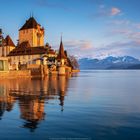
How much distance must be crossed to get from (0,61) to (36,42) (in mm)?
34695

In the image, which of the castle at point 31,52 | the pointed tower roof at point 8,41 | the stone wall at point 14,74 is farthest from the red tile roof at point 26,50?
the stone wall at point 14,74

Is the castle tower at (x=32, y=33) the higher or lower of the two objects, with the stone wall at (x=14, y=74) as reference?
higher

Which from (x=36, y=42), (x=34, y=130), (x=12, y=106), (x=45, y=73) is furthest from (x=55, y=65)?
(x=34, y=130)

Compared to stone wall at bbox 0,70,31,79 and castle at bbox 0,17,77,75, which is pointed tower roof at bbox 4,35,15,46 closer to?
castle at bbox 0,17,77,75

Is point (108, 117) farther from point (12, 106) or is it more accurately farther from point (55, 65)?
point (55, 65)

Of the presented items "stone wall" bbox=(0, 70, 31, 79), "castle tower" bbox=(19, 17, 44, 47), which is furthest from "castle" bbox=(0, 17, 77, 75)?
"stone wall" bbox=(0, 70, 31, 79)

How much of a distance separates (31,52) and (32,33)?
12.7 metres

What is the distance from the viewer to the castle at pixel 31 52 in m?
86.2

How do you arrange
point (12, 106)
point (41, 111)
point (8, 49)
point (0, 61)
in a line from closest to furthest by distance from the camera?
point (41, 111) → point (12, 106) → point (0, 61) → point (8, 49)

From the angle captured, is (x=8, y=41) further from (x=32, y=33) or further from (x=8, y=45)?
(x=32, y=33)

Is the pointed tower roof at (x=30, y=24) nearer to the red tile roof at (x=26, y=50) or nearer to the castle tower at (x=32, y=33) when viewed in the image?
the castle tower at (x=32, y=33)

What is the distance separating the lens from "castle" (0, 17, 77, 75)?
283 ft

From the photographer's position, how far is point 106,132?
12320 millimetres

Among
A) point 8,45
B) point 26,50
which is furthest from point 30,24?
point 26,50
